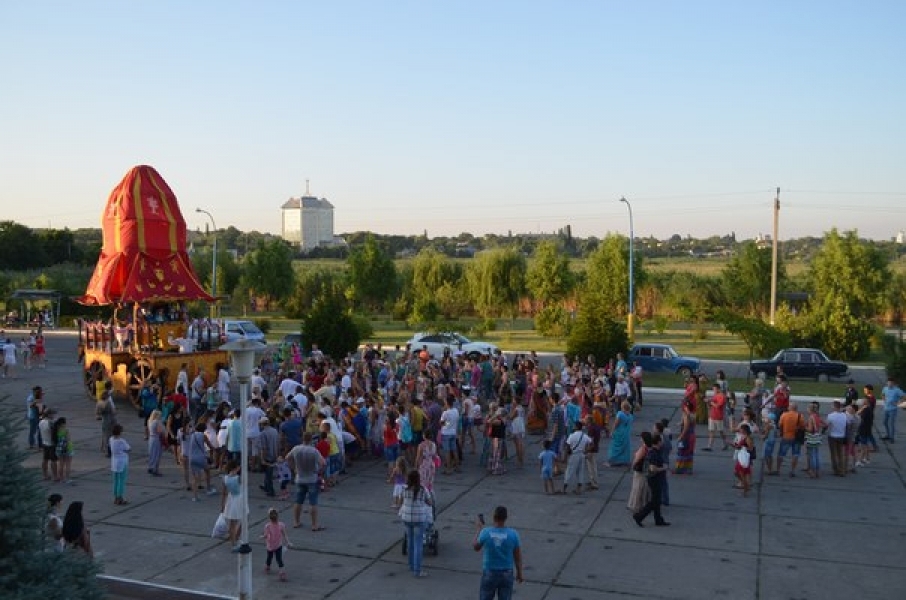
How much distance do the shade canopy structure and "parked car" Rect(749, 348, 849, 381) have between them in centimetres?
1941

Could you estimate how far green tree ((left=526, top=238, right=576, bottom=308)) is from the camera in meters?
53.6

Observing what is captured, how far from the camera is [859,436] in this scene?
17.7m

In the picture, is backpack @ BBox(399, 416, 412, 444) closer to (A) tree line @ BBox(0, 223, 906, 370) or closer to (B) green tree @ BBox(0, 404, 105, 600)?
(B) green tree @ BBox(0, 404, 105, 600)

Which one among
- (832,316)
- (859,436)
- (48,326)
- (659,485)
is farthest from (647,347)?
(48,326)

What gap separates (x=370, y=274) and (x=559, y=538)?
49.2 metres

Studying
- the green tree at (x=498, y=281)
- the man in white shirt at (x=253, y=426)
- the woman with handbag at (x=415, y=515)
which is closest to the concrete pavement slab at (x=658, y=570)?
the woman with handbag at (x=415, y=515)

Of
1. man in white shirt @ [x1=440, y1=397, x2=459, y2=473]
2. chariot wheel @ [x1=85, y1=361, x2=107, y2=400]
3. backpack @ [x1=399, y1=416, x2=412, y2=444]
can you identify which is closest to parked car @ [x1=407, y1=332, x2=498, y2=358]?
chariot wheel @ [x1=85, y1=361, x2=107, y2=400]

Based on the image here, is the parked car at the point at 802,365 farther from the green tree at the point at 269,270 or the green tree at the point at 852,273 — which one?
the green tree at the point at 269,270

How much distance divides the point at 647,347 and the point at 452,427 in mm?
16531

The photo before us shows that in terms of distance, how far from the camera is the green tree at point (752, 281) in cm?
5959

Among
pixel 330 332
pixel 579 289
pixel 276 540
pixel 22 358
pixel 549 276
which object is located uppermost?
pixel 549 276

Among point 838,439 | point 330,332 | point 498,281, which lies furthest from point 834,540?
point 498,281

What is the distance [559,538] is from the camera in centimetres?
1292

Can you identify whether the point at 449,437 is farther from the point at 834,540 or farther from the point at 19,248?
the point at 19,248
